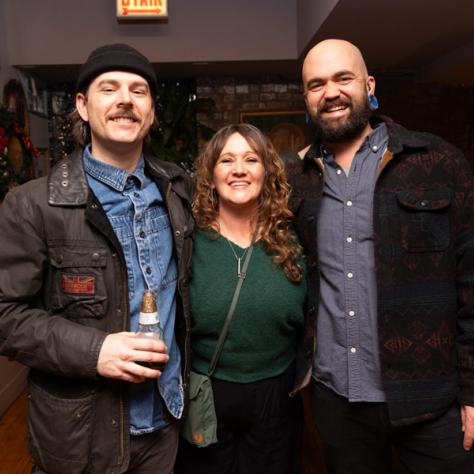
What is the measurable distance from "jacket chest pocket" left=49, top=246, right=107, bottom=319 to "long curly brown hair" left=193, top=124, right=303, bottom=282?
52 cm

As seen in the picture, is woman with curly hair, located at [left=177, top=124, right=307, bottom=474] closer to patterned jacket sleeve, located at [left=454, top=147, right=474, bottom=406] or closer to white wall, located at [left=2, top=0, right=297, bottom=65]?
patterned jacket sleeve, located at [left=454, top=147, right=474, bottom=406]

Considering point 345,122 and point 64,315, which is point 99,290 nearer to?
point 64,315

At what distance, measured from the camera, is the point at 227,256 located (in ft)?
5.50

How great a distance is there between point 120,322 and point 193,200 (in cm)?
60

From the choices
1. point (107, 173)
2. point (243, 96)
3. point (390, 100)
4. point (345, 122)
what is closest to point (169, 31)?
point (243, 96)

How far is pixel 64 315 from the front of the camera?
4.37ft

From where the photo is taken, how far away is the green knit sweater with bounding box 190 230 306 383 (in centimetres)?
162

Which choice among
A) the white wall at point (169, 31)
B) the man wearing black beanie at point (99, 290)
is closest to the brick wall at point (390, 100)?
the white wall at point (169, 31)

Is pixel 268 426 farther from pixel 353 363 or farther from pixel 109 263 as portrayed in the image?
pixel 109 263

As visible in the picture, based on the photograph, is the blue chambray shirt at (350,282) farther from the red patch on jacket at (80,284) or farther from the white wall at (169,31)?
the white wall at (169,31)

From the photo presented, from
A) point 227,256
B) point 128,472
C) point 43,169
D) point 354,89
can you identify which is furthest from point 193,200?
point 43,169

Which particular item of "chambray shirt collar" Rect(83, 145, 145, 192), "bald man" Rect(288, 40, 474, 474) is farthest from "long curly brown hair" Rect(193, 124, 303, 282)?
"chambray shirt collar" Rect(83, 145, 145, 192)

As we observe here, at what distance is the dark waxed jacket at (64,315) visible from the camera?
49.3 inches

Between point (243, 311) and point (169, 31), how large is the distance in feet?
11.5
